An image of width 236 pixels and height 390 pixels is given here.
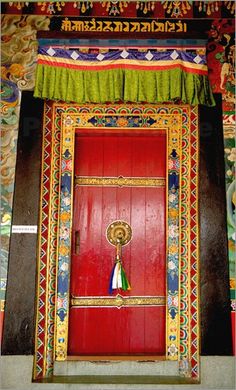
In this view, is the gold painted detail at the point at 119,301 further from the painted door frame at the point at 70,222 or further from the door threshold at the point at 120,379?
the door threshold at the point at 120,379

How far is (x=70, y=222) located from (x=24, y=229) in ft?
1.44

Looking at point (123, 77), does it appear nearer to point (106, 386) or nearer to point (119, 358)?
point (119, 358)

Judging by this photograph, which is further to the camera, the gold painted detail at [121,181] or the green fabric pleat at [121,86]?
the gold painted detail at [121,181]

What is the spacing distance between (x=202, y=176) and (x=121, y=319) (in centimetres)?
156

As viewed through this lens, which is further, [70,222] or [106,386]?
[70,222]

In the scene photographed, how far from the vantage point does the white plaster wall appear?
375cm

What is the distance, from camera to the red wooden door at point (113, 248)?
415 cm

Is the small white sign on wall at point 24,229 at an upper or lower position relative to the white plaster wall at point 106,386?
upper

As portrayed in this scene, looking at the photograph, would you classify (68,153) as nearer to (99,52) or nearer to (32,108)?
(32,108)

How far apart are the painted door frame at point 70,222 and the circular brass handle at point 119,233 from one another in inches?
15.8

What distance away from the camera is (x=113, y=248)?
4.27 meters

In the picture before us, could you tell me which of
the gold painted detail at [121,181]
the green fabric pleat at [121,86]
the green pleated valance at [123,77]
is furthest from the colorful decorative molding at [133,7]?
the gold painted detail at [121,181]

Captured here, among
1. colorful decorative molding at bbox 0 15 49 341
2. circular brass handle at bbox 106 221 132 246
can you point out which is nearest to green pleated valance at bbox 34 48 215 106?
colorful decorative molding at bbox 0 15 49 341

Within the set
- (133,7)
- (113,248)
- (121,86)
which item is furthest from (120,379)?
(133,7)
